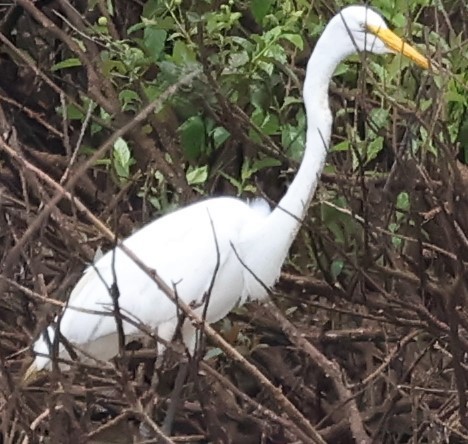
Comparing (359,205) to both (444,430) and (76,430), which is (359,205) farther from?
(76,430)

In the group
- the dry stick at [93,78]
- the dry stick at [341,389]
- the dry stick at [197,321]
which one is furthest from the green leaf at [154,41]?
the dry stick at [197,321]

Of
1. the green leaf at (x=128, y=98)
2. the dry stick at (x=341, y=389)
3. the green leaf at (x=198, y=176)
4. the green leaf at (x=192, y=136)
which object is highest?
the green leaf at (x=128, y=98)

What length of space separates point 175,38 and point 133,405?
49.2 inches

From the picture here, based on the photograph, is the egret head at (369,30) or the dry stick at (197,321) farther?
the egret head at (369,30)

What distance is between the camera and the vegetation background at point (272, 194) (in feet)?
6.69

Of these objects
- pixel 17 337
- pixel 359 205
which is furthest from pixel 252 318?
pixel 17 337

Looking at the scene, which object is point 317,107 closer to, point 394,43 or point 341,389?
point 394,43

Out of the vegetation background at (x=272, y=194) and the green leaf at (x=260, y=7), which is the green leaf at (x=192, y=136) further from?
the green leaf at (x=260, y=7)

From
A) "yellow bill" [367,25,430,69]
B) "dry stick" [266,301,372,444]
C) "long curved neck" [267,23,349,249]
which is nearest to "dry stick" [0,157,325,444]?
"dry stick" [266,301,372,444]

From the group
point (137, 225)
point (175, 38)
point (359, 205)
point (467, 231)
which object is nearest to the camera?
point (467, 231)

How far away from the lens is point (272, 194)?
283 cm

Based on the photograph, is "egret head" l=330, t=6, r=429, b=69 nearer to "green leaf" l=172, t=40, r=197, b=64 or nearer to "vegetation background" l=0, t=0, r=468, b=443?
"vegetation background" l=0, t=0, r=468, b=443

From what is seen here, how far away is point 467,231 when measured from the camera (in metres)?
2.04

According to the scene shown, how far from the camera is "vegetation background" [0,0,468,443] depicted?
204 centimetres
